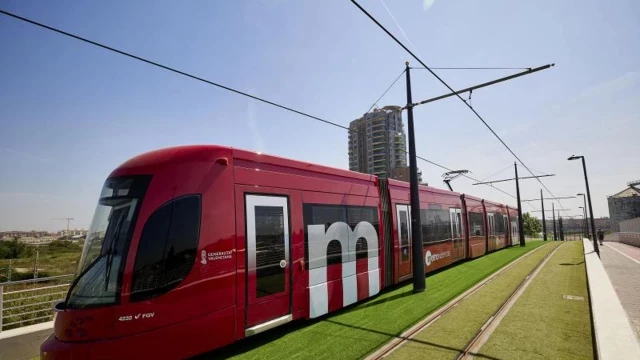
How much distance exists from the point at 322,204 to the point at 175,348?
419 centimetres

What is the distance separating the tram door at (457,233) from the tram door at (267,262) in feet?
37.3

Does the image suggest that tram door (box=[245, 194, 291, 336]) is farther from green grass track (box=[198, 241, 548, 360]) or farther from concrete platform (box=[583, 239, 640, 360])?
concrete platform (box=[583, 239, 640, 360])

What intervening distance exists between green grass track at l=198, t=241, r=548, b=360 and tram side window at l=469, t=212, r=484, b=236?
9.32 meters

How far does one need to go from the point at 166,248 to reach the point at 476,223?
1872 centimetres

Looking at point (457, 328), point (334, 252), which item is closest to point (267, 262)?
point (334, 252)

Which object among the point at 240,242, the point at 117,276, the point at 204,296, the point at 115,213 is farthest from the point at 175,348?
the point at 115,213

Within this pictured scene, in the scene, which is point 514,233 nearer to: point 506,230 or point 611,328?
point 506,230

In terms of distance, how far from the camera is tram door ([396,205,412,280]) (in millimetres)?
11203

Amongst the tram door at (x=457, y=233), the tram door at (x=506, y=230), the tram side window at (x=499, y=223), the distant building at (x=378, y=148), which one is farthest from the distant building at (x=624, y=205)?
the tram door at (x=457, y=233)

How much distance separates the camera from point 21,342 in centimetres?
642

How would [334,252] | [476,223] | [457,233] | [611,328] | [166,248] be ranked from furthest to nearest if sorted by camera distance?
1. [476,223]
2. [457,233]
3. [334,252]
4. [611,328]
5. [166,248]

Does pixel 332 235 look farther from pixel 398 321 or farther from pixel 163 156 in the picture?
pixel 163 156

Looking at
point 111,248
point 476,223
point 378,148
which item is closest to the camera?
point 111,248

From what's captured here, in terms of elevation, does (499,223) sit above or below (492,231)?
above
